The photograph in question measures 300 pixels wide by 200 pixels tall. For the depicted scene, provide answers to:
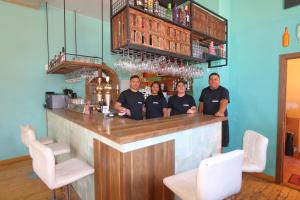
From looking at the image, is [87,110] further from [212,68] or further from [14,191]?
[212,68]

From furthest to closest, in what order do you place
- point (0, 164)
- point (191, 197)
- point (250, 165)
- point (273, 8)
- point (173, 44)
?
1. point (0, 164)
2. point (273, 8)
3. point (173, 44)
4. point (250, 165)
5. point (191, 197)

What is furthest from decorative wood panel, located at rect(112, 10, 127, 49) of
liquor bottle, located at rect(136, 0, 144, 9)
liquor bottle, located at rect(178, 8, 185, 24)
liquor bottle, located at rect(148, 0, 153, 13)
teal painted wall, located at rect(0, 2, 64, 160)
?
teal painted wall, located at rect(0, 2, 64, 160)

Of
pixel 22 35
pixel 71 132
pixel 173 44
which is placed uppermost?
pixel 22 35

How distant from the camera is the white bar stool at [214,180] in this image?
1.10 meters

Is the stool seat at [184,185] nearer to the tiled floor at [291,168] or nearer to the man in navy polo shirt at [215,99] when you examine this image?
the man in navy polo shirt at [215,99]

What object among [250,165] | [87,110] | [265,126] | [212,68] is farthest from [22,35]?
[265,126]

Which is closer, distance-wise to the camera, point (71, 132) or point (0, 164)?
point (71, 132)

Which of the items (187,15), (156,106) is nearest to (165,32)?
(187,15)

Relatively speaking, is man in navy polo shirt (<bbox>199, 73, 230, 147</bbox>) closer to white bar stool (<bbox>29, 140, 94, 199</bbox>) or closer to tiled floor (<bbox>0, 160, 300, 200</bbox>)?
tiled floor (<bbox>0, 160, 300, 200</bbox>)

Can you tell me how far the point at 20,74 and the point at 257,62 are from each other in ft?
14.2

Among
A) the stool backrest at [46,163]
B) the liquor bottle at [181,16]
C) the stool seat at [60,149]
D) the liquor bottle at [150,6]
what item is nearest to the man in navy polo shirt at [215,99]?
the liquor bottle at [181,16]

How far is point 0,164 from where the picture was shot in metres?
3.39

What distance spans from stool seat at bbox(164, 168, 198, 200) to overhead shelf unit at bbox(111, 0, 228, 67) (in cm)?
135

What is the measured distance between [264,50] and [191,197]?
263 centimetres
